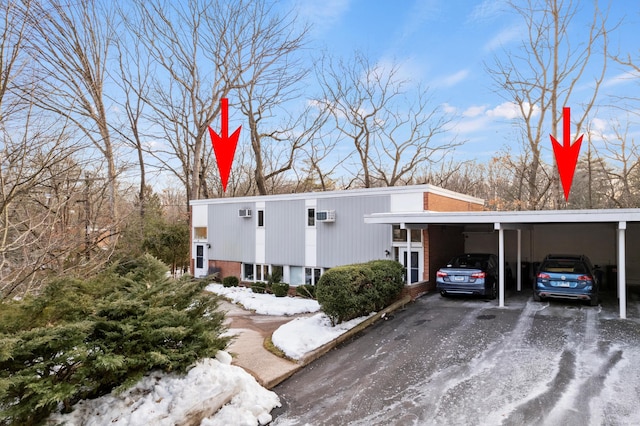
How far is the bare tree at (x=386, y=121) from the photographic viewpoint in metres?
30.1

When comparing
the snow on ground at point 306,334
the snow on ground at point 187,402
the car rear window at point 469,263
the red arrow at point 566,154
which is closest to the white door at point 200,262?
the snow on ground at point 306,334

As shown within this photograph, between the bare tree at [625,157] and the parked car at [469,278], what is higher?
the bare tree at [625,157]

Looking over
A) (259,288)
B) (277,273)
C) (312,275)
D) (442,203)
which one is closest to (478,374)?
(442,203)

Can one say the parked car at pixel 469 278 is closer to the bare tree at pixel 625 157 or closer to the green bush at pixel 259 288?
the green bush at pixel 259 288

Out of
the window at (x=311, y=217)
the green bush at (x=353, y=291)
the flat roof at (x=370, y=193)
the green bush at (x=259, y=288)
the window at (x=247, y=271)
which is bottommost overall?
the green bush at (x=259, y=288)

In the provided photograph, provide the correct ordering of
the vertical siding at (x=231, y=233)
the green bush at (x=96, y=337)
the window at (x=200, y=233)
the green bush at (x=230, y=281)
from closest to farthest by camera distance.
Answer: the green bush at (x=96, y=337) < the vertical siding at (x=231, y=233) < the green bush at (x=230, y=281) < the window at (x=200, y=233)

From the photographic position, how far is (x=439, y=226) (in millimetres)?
15086

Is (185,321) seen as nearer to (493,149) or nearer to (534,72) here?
(534,72)

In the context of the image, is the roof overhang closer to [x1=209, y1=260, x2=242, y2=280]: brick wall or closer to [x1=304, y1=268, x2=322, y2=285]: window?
[x1=304, y1=268, x2=322, y2=285]: window

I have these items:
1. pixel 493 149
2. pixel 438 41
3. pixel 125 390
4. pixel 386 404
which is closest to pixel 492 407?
pixel 386 404

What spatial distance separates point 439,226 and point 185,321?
Result: 37.0 feet

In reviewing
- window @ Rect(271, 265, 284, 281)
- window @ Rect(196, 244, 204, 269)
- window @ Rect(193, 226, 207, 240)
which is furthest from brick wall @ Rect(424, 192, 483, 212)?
window @ Rect(196, 244, 204, 269)

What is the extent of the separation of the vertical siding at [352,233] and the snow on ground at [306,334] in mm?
5648

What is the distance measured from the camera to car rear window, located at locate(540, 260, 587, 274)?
11.1 metres
